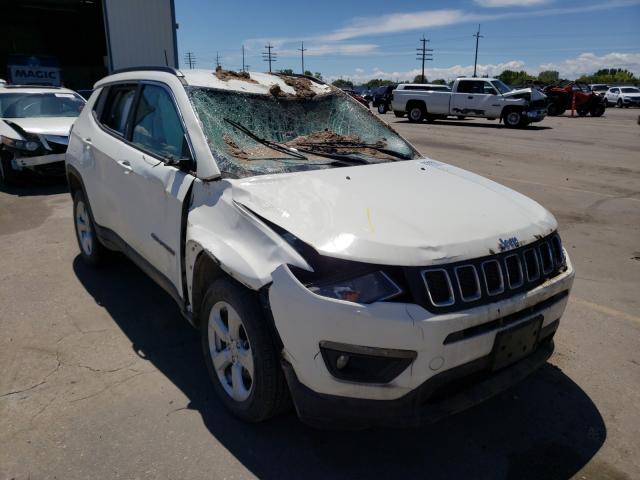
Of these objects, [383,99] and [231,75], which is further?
[383,99]

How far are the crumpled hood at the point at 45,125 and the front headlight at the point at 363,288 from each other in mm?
7912

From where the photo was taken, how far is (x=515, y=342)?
2.37 m

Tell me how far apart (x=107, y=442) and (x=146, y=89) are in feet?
7.97

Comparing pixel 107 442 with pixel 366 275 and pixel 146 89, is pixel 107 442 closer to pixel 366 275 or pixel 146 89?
pixel 366 275

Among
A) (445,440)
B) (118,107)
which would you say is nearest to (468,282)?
(445,440)

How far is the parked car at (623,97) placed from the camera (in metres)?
39.1

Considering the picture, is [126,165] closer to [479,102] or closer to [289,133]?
[289,133]

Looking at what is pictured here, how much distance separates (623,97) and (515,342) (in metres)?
45.1

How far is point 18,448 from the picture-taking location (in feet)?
8.27

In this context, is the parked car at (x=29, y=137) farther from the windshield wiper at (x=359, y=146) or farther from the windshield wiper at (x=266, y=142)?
the windshield wiper at (x=359, y=146)

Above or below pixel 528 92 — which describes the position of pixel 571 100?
below

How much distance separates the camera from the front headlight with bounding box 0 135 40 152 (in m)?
8.23

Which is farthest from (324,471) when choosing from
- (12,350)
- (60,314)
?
(60,314)

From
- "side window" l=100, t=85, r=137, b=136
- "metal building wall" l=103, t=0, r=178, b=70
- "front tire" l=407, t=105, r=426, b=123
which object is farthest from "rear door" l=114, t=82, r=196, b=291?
"front tire" l=407, t=105, r=426, b=123
